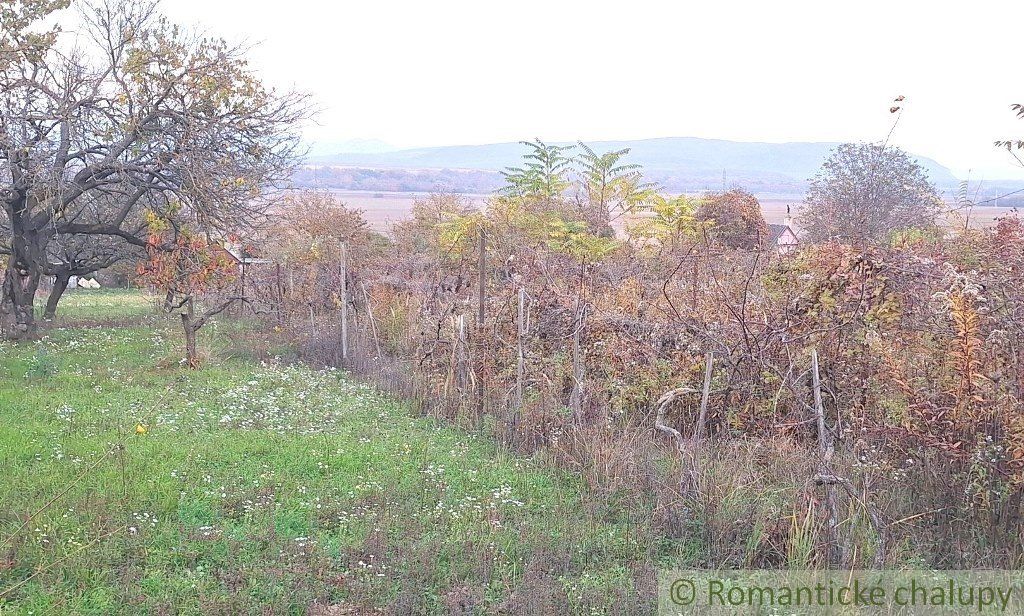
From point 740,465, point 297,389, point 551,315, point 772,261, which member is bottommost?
point 297,389

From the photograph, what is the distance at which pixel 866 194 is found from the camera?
1909 cm

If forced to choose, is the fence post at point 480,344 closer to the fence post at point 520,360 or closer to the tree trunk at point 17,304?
the fence post at point 520,360

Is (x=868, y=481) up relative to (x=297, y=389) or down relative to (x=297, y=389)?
up

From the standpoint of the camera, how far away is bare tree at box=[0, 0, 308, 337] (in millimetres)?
12531

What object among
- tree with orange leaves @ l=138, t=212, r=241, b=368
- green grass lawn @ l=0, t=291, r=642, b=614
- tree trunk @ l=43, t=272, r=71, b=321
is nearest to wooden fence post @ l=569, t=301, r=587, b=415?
green grass lawn @ l=0, t=291, r=642, b=614

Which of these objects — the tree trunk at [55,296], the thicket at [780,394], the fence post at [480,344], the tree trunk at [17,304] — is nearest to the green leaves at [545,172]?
the thicket at [780,394]

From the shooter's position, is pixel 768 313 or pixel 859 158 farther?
pixel 859 158

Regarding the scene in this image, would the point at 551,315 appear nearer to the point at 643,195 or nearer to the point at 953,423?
the point at 953,423

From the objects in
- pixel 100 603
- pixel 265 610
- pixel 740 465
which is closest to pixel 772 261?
pixel 740 465

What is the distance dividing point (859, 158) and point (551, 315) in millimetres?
16306

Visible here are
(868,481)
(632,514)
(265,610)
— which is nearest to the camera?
(265,610)

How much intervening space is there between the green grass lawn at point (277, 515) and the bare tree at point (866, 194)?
11.2 metres

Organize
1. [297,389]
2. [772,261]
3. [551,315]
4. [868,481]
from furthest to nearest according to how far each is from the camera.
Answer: [297,389] < [551,315] < [772,261] < [868,481]

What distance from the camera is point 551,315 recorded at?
326 inches
